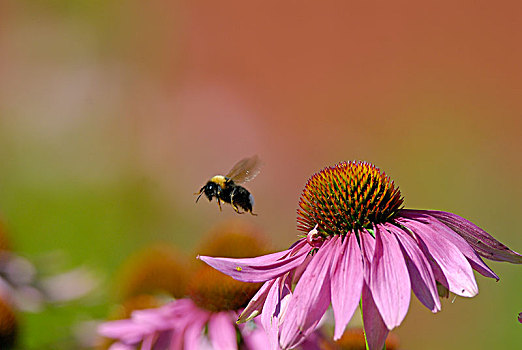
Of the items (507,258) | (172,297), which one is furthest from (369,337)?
(172,297)

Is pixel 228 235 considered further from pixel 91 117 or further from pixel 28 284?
pixel 91 117

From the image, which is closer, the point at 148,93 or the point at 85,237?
the point at 85,237

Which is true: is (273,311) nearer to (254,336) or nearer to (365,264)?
(365,264)

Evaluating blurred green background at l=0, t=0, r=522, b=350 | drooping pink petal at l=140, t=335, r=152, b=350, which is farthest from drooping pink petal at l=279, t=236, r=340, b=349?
blurred green background at l=0, t=0, r=522, b=350

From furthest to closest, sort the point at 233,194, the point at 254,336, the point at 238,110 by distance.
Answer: the point at 238,110
the point at 233,194
the point at 254,336

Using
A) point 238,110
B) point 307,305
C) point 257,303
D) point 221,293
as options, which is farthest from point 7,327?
point 238,110

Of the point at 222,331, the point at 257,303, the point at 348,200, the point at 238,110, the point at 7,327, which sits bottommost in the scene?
the point at 7,327

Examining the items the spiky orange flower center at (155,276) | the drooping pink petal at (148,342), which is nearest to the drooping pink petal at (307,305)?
the drooping pink petal at (148,342)

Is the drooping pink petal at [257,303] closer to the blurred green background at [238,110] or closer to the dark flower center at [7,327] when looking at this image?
the dark flower center at [7,327]
